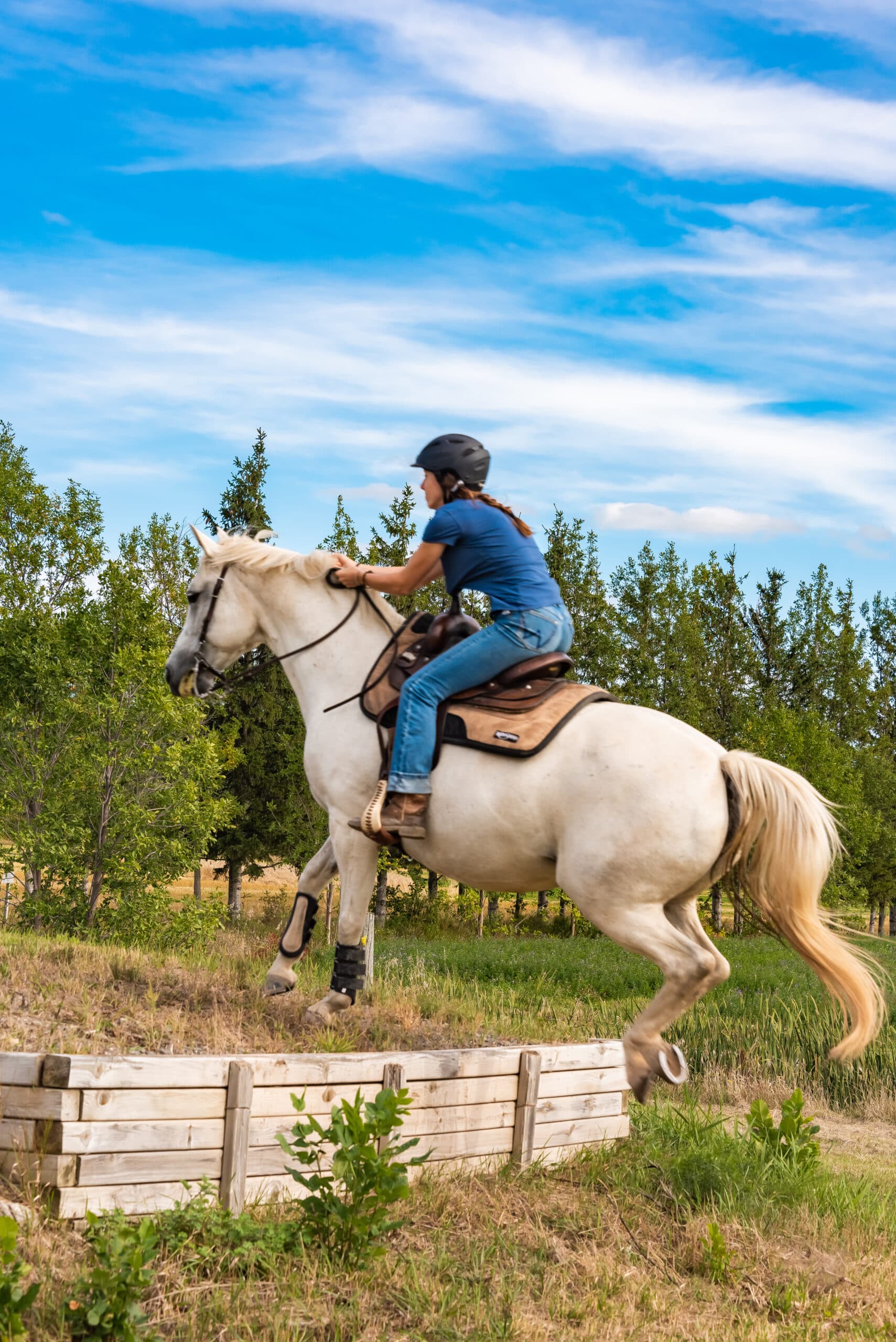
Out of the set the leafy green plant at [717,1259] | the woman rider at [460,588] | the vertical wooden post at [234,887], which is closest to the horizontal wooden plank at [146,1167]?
the woman rider at [460,588]

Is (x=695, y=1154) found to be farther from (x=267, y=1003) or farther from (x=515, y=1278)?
(x=267, y=1003)

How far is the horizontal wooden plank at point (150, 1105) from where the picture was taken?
14.7 ft

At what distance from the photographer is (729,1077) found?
10.8 meters

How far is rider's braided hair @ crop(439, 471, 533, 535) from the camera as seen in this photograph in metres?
5.70

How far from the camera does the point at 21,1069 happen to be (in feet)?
14.7

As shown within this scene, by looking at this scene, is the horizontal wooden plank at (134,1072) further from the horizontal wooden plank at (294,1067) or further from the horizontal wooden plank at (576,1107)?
the horizontal wooden plank at (576,1107)

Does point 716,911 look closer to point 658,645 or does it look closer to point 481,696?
point 658,645

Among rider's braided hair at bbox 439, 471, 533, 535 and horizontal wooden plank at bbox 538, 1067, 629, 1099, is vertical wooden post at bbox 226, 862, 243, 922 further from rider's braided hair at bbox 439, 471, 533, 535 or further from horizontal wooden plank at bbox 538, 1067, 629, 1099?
rider's braided hair at bbox 439, 471, 533, 535

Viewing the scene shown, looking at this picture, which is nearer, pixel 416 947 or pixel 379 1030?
pixel 379 1030

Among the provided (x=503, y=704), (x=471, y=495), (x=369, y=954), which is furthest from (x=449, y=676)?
(x=369, y=954)

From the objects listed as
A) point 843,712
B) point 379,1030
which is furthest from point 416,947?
point 843,712

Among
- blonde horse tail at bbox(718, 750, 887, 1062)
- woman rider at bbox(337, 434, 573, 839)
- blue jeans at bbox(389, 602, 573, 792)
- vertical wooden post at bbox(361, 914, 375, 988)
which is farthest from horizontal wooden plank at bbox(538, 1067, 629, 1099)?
blue jeans at bbox(389, 602, 573, 792)

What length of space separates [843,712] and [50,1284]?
40351 millimetres

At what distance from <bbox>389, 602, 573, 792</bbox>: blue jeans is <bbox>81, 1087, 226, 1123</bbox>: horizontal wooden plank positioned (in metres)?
1.53
